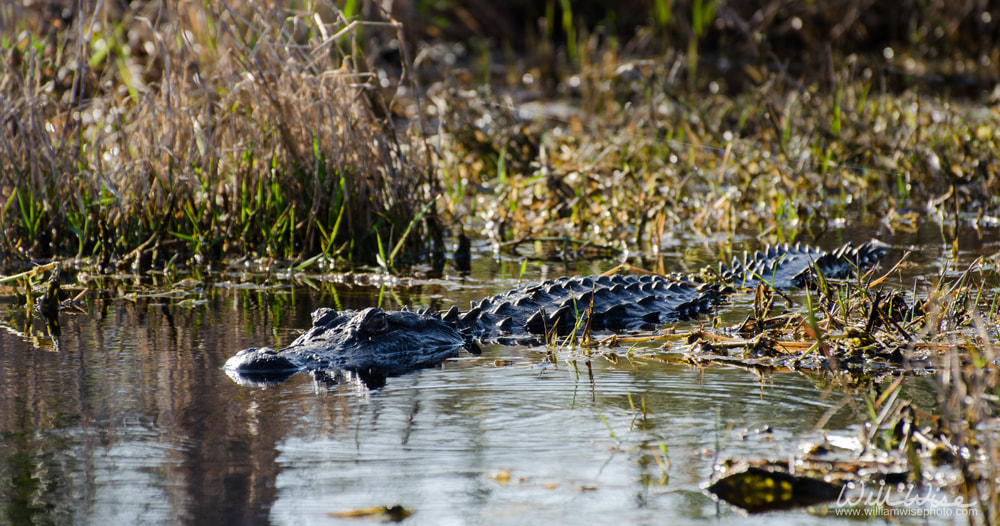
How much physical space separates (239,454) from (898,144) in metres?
5.91

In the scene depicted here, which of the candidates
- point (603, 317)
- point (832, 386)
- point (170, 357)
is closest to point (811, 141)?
point (603, 317)

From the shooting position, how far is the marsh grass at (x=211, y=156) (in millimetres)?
5590

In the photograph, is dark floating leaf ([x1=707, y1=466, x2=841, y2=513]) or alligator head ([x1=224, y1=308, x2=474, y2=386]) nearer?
dark floating leaf ([x1=707, y1=466, x2=841, y2=513])

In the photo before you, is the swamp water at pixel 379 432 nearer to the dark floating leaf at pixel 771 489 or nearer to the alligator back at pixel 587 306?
the dark floating leaf at pixel 771 489

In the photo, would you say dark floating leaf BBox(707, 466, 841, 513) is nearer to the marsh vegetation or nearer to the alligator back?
the marsh vegetation

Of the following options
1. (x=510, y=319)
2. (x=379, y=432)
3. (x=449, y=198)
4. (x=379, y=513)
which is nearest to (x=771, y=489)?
(x=379, y=513)

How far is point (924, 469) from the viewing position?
270 centimetres

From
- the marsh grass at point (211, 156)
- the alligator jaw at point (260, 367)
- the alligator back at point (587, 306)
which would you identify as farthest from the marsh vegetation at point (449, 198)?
the alligator jaw at point (260, 367)

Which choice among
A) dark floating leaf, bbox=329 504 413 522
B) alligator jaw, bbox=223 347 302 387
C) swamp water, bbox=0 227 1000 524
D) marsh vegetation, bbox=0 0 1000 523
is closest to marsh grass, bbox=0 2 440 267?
marsh vegetation, bbox=0 0 1000 523

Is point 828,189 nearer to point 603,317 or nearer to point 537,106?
point 603,317
